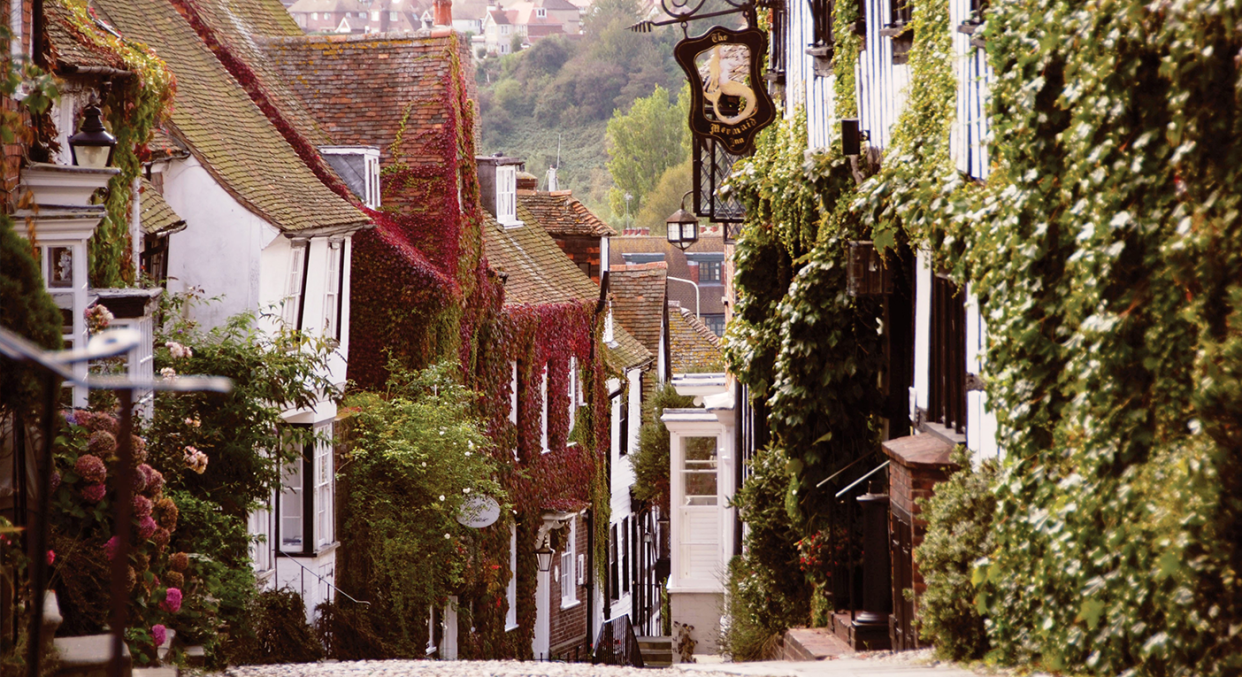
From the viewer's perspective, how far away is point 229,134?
18.2 metres

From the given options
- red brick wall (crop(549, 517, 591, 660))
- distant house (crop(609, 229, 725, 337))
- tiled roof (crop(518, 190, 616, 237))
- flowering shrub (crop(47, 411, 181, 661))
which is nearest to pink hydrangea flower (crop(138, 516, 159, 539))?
flowering shrub (crop(47, 411, 181, 661))

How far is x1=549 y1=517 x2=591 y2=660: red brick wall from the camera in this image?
2581 cm

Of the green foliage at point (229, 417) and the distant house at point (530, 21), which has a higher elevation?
the distant house at point (530, 21)

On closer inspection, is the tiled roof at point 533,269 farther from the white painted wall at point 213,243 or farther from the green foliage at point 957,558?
the green foliage at point 957,558

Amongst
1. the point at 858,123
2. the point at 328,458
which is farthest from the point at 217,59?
the point at 858,123

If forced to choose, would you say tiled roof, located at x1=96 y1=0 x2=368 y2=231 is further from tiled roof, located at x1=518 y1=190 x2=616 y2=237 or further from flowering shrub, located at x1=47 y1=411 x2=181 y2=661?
tiled roof, located at x1=518 y1=190 x2=616 y2=237

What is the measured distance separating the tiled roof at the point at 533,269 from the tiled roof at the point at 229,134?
15.6 feet

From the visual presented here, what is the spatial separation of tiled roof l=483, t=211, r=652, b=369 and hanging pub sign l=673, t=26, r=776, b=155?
8956 mm

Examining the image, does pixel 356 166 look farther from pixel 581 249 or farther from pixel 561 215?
pixel 561 215

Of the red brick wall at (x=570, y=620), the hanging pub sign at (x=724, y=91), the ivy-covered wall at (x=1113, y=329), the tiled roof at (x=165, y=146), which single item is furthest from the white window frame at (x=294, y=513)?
the ivy-covered wall at (x=1113, y=329)

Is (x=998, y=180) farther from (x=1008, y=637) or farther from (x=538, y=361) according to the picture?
Result: (x=538, y=361)

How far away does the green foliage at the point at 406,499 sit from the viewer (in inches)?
712

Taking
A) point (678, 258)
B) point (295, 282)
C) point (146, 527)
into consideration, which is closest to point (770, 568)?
point (146, 527)

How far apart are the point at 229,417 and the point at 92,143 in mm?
3737
